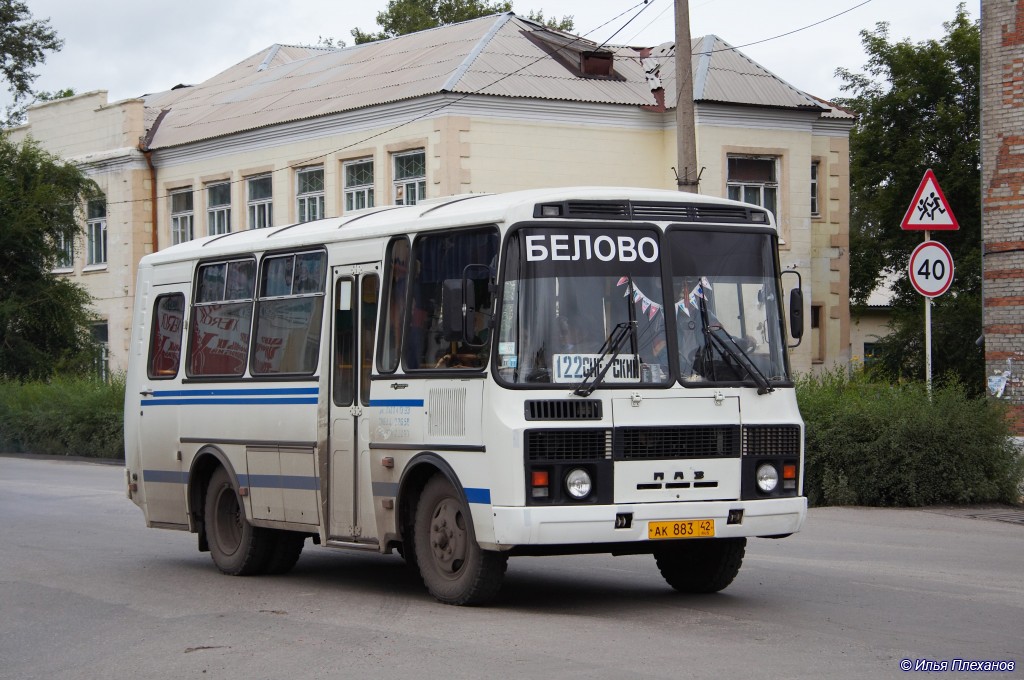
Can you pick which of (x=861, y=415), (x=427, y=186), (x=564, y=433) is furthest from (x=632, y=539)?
(x=427, y=186)

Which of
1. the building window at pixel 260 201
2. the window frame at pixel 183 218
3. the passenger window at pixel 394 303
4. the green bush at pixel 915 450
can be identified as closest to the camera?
the passenger window at pixel 394 303

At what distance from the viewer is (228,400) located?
13406 millimetres

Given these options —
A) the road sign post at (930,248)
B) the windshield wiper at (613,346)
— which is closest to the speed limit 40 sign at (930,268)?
the road sign post at (930,248)

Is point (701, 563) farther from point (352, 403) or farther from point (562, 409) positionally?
point (352, 403)

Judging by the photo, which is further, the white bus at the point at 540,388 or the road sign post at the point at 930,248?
the road sign post at the point at 930,248

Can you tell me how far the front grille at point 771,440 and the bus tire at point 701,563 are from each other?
0.84 m

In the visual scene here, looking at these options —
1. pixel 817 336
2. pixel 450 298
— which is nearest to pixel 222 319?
pixel 450 298

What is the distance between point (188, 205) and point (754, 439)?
34.1 m

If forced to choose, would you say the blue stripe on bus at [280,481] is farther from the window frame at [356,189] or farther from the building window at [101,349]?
the building window at [101,349]

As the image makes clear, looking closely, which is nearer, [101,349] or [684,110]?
[684,110]

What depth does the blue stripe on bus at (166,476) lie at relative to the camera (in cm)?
1398

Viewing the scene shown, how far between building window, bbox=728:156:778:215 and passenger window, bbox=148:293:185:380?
23268 mm

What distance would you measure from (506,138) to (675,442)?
985 inches

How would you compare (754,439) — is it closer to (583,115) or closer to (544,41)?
(583,115)
